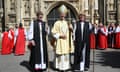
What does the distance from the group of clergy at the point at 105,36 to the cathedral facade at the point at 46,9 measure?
6.52 ft

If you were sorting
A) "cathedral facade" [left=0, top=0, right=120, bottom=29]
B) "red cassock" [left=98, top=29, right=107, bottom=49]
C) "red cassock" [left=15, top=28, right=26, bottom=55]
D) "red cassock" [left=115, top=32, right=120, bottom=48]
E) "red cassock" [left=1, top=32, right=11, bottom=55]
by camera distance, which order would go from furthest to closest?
"cathedral facade" [left=0, top=0, right=120, bottom=29] → "red cassock" [left=115, top=32, right=120, bottom=48] → "red cassock" [left=98, top=29, right=107, bottom=49] → "red cassock" [left=1, top=32, right=11, bottom=55] → "red cassock" [left=15, top=28, right=26, bottom=55]

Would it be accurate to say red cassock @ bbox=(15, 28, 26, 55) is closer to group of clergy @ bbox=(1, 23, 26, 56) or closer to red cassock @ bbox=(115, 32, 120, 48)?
group of clergy @ bbox=(1, 23, 26, 56)

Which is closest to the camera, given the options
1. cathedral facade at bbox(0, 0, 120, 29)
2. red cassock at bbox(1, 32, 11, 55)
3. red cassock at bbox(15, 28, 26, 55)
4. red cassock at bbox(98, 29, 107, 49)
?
red cassock at bbox(15, 28, 26, 55)

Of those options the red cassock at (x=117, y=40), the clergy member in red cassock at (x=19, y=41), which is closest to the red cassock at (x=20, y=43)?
the clergy member in red cassock at (x=19, y=41)

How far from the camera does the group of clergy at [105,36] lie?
67.4 ft

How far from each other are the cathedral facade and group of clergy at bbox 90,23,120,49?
1988 mm

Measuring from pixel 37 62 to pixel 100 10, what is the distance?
1196 cm

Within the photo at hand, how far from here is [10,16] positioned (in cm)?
2362

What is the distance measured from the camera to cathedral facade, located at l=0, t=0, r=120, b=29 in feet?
77.2

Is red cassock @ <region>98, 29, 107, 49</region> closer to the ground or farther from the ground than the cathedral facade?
closer to the ground

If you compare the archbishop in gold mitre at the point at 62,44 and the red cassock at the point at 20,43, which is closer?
the archbishop in gold mitre at the point at 62,44

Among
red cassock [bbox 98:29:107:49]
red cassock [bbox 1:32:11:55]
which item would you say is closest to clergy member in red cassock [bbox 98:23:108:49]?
red cassock [bbox 98:29:107:49]

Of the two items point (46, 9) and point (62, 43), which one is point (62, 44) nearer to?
point (62, 43)

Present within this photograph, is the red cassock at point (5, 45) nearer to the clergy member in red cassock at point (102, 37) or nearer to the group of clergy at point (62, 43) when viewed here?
the clergy member in red cassock at point (102, 37)
